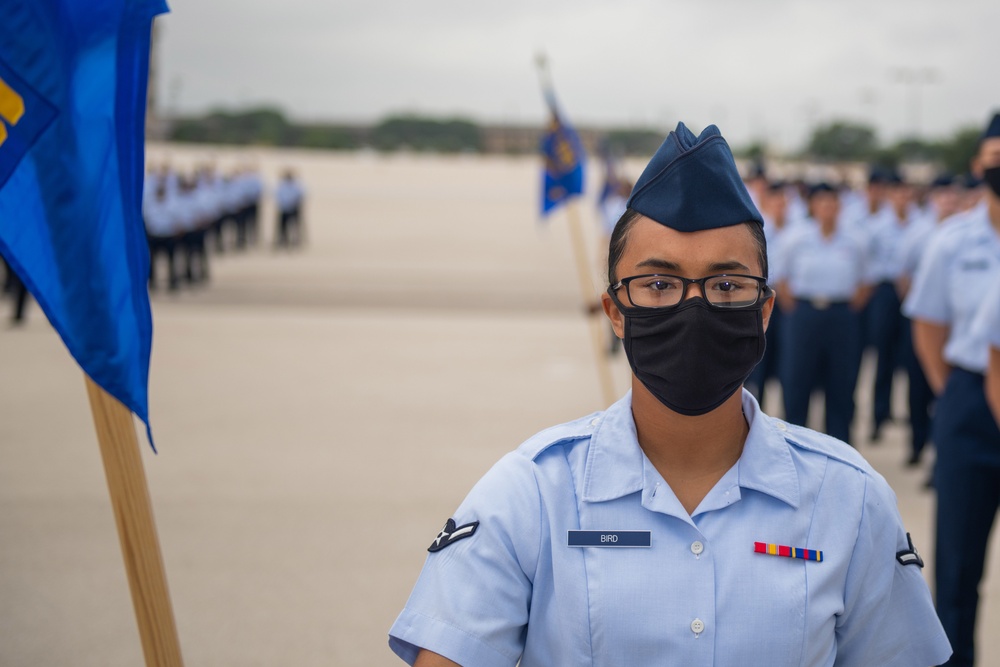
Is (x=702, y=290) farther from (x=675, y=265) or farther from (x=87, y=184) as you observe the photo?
(x=87, y=184)

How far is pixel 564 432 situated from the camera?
1825 millimetres

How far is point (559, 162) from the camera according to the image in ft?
29.1

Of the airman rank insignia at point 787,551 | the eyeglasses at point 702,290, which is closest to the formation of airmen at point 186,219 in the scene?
the eyeglasses at point 702,290

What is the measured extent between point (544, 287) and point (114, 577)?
15.3 meters

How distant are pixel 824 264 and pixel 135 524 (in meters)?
5.95

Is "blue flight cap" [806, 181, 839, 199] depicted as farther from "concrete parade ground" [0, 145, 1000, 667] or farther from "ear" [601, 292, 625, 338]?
"ear" [601, 292, 625, 338]

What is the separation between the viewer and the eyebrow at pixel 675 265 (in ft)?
5.65

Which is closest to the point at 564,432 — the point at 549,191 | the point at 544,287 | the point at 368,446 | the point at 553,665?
the point at 553,665

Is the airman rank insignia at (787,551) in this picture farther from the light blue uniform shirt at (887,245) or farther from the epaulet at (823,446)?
the light blue uniform shirt at (887,245)

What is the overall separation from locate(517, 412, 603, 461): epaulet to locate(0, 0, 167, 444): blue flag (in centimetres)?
84

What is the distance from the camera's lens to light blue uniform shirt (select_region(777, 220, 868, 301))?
23.5ft

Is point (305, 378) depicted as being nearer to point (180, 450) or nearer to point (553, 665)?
point (180, 450)

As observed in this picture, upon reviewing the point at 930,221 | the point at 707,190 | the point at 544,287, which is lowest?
the point at 544,287

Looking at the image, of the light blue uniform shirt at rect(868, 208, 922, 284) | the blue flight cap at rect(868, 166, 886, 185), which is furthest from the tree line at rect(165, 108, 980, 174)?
the light blue uniform shirt at rect(868, 208, 922, 284)
